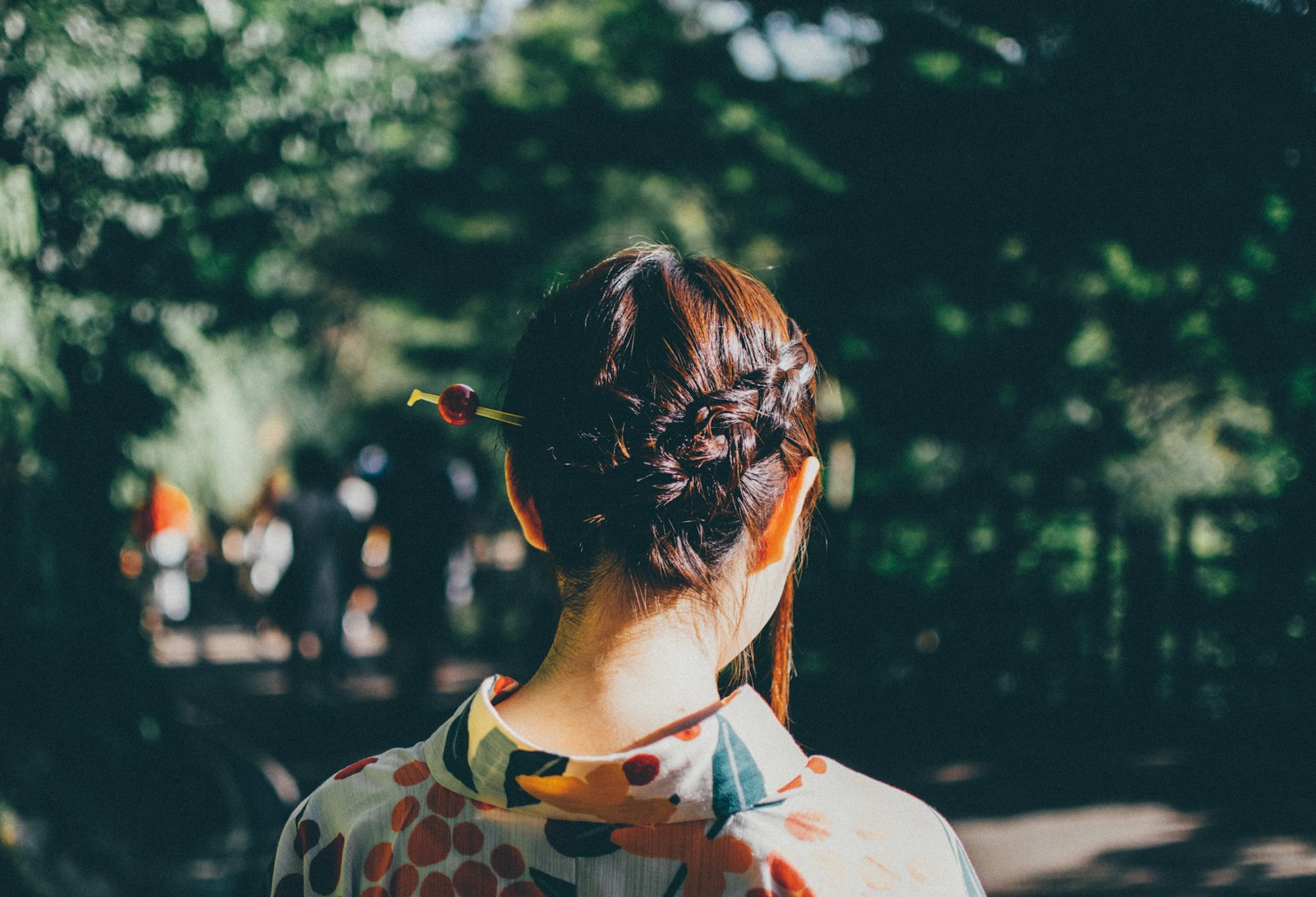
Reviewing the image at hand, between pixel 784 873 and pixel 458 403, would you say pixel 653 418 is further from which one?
pixel 784 873

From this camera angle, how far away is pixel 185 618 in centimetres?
1177

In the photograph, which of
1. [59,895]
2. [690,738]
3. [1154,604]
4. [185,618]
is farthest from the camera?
[185,618]

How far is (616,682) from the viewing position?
1.08m

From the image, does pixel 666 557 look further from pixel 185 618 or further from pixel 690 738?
pixel 185 618

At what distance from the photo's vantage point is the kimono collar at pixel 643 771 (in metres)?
0.99

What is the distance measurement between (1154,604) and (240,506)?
10.4 m

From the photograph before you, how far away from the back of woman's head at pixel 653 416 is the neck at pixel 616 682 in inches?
1.6

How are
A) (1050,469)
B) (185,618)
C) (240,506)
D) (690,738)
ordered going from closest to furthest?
(690,738) < (1050,469) < (185,618) < (240,506)

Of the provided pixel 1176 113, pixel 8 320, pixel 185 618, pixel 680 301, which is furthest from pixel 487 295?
pixel 680 301

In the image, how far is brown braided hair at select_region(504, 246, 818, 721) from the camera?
1082 millimetres

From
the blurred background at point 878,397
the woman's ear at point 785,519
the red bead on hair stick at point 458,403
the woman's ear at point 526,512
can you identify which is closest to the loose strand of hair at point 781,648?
the woman's ear at point 785,519

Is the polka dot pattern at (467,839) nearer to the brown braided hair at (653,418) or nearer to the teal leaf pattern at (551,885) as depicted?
the teal leaf pattern at (551,885)

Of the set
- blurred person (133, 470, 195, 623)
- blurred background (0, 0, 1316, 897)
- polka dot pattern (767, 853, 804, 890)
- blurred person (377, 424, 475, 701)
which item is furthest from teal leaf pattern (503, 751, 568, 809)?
blurred person (133, 470, 195, 623)

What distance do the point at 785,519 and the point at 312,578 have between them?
731 cm
